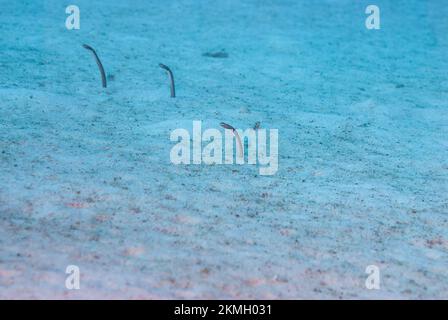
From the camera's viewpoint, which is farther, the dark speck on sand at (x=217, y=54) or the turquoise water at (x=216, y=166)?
the dark speck on sand at (x=217, y=54)

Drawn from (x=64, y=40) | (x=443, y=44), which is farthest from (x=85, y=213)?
(x=443, y=44)

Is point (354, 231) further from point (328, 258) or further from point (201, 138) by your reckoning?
point (201, 138)

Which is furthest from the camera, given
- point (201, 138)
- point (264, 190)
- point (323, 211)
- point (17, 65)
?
point (17, 65)

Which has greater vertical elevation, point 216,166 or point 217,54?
point 217,54

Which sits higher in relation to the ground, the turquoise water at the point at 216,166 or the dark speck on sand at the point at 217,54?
the dark speck on sand at the point at 217,54

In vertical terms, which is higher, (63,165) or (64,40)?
(64,40)

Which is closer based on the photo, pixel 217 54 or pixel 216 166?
pixel 216 166

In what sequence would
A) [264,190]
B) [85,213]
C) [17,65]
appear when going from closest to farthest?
[85,213], [264,190], [17,65]
